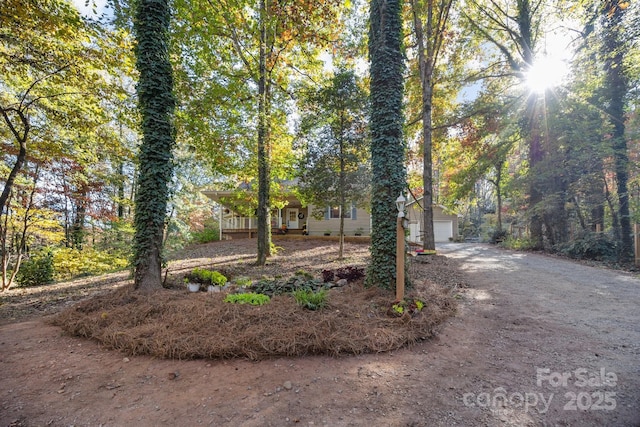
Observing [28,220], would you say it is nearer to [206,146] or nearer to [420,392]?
[206,146]

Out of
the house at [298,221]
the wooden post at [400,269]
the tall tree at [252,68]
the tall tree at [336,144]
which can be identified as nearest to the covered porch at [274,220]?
the house at [298,221]

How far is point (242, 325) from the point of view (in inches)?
133

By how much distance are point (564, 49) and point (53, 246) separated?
22.7 m

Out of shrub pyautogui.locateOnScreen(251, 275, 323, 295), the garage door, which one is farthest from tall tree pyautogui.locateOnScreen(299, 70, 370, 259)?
the garage door

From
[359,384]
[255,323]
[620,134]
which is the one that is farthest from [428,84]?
[359,384]

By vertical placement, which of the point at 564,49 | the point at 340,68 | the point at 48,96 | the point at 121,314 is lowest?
the point at 121,314

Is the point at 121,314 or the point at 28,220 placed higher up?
the point at 28,220

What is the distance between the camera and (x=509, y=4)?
1244cm

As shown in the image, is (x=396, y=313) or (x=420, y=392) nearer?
(x=420, y=392)

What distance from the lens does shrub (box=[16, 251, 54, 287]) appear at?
8.00 metres

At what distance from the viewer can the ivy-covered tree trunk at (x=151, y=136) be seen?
4.81m

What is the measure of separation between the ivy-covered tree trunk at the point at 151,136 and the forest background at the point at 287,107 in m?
0.40

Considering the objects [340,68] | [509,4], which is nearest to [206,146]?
[340,68]

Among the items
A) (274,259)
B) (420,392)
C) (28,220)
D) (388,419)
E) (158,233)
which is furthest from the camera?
(274,259)
